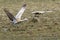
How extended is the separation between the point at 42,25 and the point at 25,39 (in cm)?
174

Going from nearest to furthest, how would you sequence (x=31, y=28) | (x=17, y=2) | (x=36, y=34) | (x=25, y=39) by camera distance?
1. (x=25, y=39)
2. (x=36, y=34)
3. (x=31, y=28)
4. (x=17, y=2)

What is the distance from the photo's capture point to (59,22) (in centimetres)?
1004

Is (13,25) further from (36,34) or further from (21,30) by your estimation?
(36,34)

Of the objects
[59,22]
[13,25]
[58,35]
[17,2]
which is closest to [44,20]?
[59,22]

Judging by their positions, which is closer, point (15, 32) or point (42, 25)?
point (15, 32)

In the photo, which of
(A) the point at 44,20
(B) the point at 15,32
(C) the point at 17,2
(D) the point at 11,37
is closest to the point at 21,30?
(B) the point at 15,32

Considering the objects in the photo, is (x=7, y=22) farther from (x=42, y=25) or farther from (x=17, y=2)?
(x=17, y=2)

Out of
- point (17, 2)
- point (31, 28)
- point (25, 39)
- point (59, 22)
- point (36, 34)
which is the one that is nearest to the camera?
point (25, 39)

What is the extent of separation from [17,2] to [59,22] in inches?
227

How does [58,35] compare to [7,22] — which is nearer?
[58,35]

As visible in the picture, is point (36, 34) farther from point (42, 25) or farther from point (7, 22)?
point (7, 22)

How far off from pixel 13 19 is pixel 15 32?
0.58 m

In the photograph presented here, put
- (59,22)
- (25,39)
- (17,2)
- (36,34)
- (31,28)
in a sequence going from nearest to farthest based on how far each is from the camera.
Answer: (25,39)
(36,34)
(31,28)
(59,22)
(17,2)

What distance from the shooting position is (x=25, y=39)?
8047 mm
